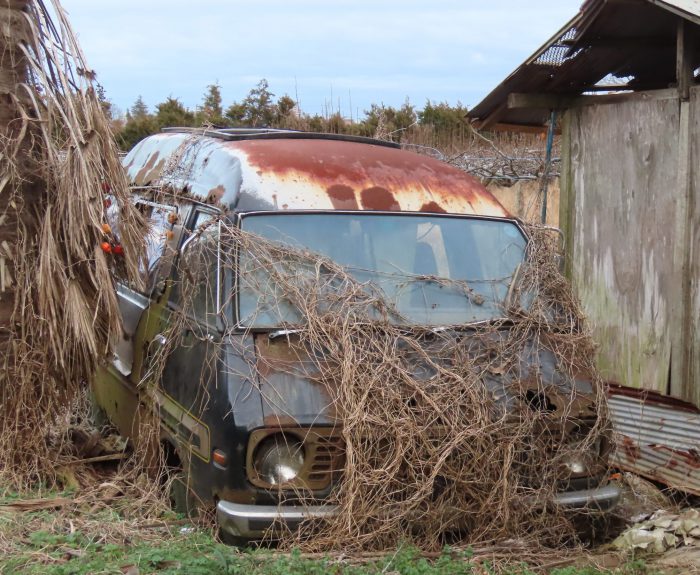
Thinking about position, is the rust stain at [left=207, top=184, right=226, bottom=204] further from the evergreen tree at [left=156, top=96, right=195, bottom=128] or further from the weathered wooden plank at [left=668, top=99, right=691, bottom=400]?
the evergreen tree at [left=156, top=96, right=195, bottom=128]

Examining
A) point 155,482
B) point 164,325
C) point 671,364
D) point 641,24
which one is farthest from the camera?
point 641,24

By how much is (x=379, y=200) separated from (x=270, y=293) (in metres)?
1.09

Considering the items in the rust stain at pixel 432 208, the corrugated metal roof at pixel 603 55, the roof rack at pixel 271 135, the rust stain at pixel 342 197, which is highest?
the corrugated metal roof at pixel 603 55

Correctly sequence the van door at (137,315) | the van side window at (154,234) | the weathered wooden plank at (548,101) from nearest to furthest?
the van side window at (154,234) < the van door at (137,315) < the weathered wooden plank at (548,101)

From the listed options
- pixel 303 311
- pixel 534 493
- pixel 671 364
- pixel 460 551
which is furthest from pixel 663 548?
pixel 303 311

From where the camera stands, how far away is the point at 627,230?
6734mm

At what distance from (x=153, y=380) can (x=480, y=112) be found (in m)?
4.33

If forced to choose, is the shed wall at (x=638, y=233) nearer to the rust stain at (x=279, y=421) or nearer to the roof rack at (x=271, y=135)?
the roof rack at (x=271, y=135)

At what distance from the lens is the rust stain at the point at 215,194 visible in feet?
17.5

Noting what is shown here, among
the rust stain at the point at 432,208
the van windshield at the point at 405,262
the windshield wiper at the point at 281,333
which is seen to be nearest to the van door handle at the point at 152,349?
the van windshield at the point at 405,262

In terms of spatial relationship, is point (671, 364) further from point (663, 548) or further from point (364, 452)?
point (364, 452)

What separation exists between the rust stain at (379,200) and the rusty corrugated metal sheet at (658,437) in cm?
212

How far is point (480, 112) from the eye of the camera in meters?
8.01

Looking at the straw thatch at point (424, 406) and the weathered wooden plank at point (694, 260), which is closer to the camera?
the straw thatch at point (424, 406)
